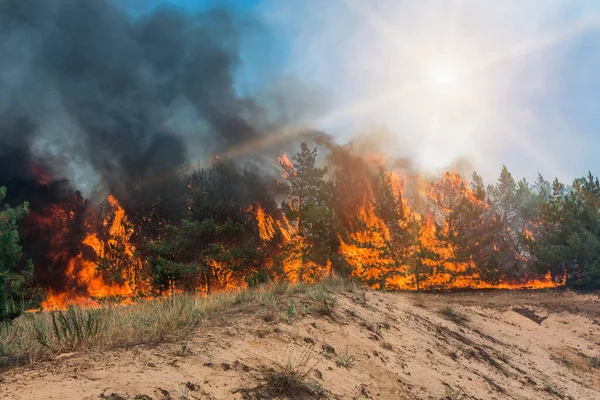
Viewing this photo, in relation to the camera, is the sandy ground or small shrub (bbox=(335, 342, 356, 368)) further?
small shrub (bbox=(335, 342, 356, 368))

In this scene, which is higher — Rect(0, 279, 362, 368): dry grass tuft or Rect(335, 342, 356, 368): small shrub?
Rect(0, 279, 362, 368): dry grass tuft

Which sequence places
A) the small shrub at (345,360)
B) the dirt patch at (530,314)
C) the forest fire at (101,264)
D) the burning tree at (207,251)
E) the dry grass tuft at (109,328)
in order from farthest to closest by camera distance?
the forest fire at (101,264)
the burning tree at (207,251)
the dirt patch at (530,314)
the small shrub at (345,360)
the dry grass tuft at (109,328)

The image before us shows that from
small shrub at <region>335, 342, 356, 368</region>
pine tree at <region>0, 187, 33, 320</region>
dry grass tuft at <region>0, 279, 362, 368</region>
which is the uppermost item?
pine tree at <region>0, 187, 33, 320</region>

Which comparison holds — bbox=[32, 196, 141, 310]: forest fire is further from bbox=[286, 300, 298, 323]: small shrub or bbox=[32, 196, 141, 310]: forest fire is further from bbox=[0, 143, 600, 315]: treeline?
bbox=[286, 300, 298, 323]: small shrub

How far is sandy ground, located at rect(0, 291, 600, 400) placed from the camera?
3.51 m

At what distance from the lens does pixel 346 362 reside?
208 inches

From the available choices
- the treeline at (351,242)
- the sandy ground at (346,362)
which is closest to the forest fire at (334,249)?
the treeline at (351,242)

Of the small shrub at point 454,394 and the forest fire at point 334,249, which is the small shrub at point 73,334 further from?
the forest fire at point 334,249

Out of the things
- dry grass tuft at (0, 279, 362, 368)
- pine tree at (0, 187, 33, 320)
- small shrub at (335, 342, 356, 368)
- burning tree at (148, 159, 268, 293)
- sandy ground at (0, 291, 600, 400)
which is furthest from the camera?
burning tree at (148, 159, 268, 293)

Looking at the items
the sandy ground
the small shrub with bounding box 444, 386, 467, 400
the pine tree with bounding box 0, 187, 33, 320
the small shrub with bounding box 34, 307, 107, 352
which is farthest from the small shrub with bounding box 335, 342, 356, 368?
the pine tree with bounding box 0, 187, 33, 320

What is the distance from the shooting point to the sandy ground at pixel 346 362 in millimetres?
3505

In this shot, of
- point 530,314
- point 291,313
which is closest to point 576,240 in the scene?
point 530,314

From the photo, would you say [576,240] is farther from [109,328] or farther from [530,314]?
[109,328]

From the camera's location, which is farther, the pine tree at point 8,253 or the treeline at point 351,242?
the treeline at point 351,242
